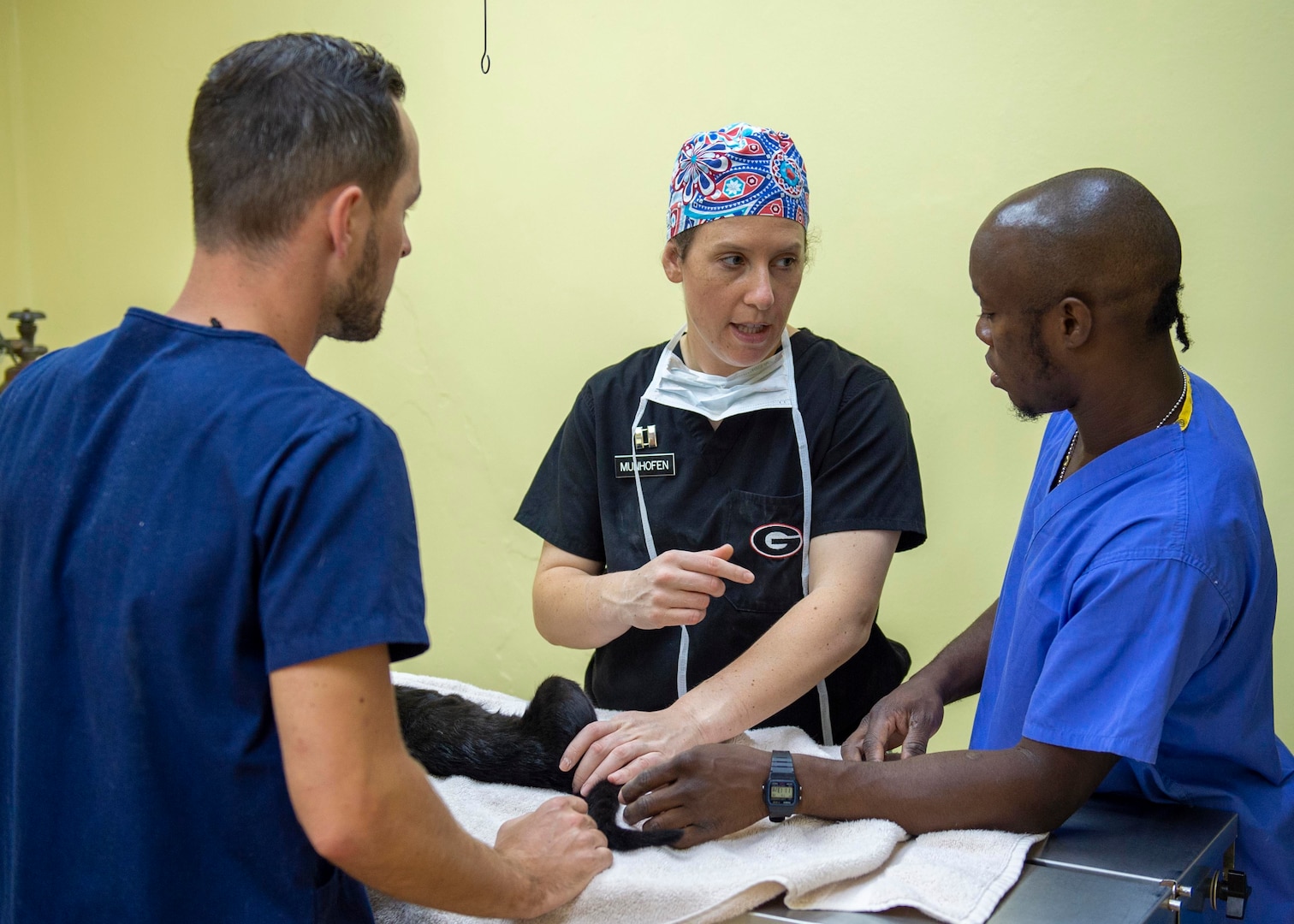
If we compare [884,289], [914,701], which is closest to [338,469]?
[914,701]

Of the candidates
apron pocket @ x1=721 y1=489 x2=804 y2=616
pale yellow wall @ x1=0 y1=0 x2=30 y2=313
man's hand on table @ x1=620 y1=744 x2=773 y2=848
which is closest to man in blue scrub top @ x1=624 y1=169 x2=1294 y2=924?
man's hand on table @ x1=620 y1=744 x2=773 y2=848

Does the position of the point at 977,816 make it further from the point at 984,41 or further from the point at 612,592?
the point at 984,41

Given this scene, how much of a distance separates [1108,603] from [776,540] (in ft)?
2.14

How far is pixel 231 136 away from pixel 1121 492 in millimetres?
1086

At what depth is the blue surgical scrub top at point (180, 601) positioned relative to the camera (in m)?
0.91

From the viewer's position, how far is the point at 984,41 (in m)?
2.32

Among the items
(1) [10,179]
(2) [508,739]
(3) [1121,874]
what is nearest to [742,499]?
(2) [508,739]

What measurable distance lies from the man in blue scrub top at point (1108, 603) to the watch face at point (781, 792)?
0.07 feet

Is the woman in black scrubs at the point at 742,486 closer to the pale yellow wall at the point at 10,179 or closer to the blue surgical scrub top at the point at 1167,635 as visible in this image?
the blue surgical scrub top at the point at 1167,635

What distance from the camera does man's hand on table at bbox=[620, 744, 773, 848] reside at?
50.2 inches

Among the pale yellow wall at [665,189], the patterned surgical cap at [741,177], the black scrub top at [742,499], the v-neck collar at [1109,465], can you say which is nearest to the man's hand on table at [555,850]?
the black scrub top at [742,499]

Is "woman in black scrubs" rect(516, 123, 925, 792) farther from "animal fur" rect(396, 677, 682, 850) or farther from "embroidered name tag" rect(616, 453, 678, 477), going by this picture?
"animal fur" rect(396, 677, 682, 850)

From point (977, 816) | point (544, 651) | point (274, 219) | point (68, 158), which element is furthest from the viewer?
point (68, 158)

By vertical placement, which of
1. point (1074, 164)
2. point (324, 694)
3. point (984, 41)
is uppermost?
point (984, 41)
